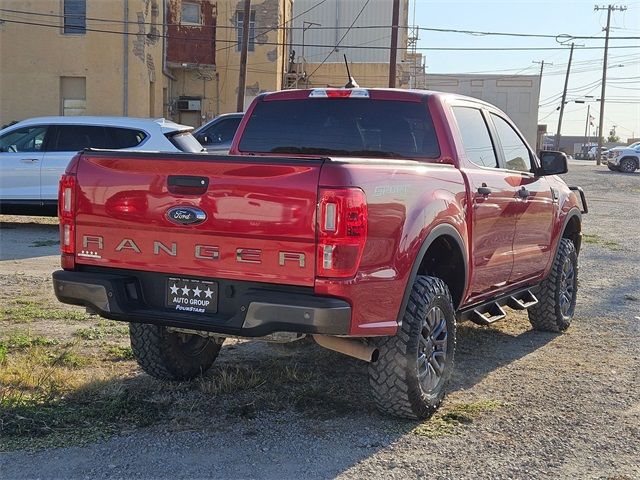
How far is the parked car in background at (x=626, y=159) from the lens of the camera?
38.5 meters

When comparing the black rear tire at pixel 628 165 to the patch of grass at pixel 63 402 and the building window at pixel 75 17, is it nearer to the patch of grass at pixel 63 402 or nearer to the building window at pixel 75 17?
the building window at pixel 75 17

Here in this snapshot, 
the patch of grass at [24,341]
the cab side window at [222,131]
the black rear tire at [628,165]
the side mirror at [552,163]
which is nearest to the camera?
the patch of grass at [24,341]

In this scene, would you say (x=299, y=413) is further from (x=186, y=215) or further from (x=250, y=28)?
(x=250, y=28)

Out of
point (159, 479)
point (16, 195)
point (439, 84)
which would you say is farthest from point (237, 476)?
point (439, 84)

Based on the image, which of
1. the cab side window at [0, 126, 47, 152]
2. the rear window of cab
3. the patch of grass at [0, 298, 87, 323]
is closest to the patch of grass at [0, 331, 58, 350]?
the patch of grass at [0, 298, 87, 323]

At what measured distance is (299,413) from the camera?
4738 millimetres

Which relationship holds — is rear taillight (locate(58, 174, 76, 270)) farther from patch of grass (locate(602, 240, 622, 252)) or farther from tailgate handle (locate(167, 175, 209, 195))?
patch of grass (locate(602, 240, 622, 252))

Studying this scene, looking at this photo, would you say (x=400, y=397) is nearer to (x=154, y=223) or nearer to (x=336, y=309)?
(x=336, y=309)

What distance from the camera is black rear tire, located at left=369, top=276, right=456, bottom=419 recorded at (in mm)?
4434

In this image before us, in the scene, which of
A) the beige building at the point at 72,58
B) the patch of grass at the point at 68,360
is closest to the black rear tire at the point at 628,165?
the beige building at the point at 72,58

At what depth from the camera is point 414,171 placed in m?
4.41

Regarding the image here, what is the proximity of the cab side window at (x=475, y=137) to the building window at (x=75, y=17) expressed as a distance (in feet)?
82.7

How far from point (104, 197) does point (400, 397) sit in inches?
81.1

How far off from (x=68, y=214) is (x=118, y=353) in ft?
5.82
